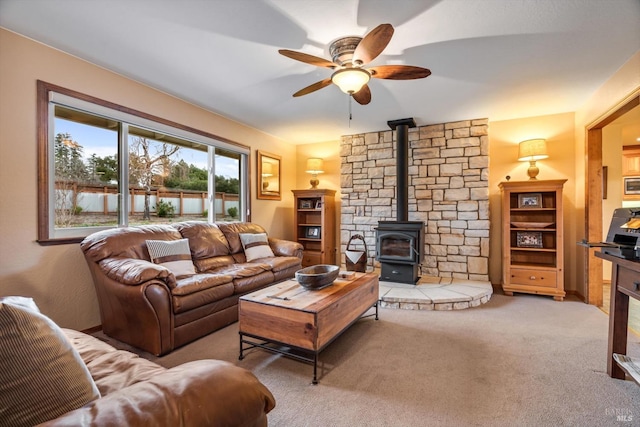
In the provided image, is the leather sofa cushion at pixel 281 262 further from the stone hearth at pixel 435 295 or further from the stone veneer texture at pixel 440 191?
the stone veneer texture at pixel 440 191

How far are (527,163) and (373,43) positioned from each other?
3.54 metres

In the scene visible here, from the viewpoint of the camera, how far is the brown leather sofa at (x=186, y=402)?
0.66 metres

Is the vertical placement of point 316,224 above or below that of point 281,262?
above

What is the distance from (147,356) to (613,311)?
3.42 m

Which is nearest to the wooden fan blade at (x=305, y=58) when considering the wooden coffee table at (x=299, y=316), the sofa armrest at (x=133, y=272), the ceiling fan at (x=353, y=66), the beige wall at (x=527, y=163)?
the ceiling fan at (x=353, y=66)

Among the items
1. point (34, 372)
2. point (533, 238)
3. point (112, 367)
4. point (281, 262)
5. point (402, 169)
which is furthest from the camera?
point (402, 169)

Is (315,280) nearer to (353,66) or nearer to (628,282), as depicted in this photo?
(353,66)

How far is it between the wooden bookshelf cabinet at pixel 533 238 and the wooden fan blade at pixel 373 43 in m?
2.94

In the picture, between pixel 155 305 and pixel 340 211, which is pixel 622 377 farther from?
pixel 340 211

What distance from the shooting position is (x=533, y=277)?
384 cm

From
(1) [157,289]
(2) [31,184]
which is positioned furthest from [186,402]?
(2) [31,184]

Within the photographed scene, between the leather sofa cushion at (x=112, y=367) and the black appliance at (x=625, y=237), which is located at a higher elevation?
the black appliance at (x=625, y=237)

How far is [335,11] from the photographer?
201cm

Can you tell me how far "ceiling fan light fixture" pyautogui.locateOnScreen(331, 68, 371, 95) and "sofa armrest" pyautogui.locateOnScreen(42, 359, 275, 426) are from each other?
2.14 metres
